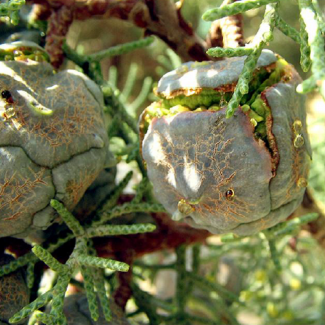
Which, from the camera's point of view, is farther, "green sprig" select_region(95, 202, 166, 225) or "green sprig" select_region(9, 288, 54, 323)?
"green sprig" select_region(95, 202, 166, 225)

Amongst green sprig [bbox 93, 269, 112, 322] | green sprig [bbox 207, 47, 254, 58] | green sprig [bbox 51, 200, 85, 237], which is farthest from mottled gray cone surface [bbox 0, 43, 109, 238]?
green sprig [bbox 207, 47, 254, 58]

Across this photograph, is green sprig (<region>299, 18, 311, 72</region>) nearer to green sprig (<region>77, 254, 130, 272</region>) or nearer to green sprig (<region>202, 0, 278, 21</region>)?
green sprig (<region>202, 0, 278, 21</region>)

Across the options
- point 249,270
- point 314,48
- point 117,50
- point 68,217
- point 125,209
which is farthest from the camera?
point 249,270

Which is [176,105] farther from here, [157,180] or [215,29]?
[215,29]

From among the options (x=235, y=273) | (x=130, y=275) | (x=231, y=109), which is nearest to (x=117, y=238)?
(x=130, y=275)

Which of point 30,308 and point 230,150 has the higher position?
point 230,150

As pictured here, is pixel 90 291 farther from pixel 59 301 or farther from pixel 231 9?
pixel 231 9

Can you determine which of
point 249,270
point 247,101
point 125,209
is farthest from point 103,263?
point 249,270
